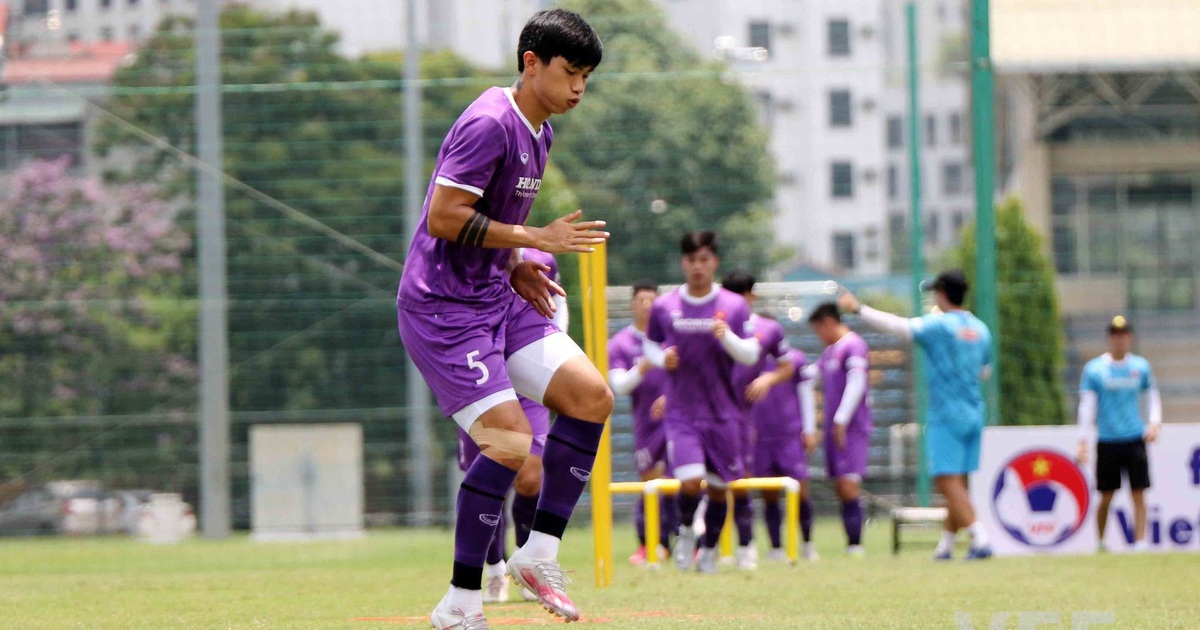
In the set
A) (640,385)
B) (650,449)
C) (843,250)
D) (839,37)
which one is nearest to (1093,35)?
(839,37)

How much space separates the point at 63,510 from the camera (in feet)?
65.9

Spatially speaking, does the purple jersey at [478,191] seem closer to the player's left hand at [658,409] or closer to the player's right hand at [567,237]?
the player's right hand at [567,237]

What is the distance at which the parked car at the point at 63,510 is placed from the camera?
20.0 m

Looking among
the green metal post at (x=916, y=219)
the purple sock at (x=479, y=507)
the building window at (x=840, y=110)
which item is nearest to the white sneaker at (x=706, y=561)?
the purple sock at (x=479, y=507)

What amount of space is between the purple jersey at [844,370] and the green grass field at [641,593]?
1092 mm

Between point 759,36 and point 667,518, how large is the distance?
7813mm

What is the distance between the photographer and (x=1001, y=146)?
4038 centimetres

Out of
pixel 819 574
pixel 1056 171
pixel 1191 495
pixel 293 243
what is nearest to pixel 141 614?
pixel 819 574

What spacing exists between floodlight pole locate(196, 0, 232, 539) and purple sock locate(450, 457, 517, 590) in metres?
14.1

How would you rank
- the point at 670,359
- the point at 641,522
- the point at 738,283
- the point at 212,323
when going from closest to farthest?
the point at 670,359 → the point at 738,283 → the point at 641,522 → the point at 212,323

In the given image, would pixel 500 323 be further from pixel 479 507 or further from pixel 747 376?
pixel 747 376

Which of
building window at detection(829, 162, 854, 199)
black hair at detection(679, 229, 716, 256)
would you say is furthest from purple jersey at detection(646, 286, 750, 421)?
building window at detection(829, 162, 854, 199)

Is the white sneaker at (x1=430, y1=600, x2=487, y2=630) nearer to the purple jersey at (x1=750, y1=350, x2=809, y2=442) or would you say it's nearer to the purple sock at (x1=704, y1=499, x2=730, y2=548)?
the purple sock at (x1=704, y1=499, x2=730, y2=548)

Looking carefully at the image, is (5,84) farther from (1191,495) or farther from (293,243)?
(1191,495)
